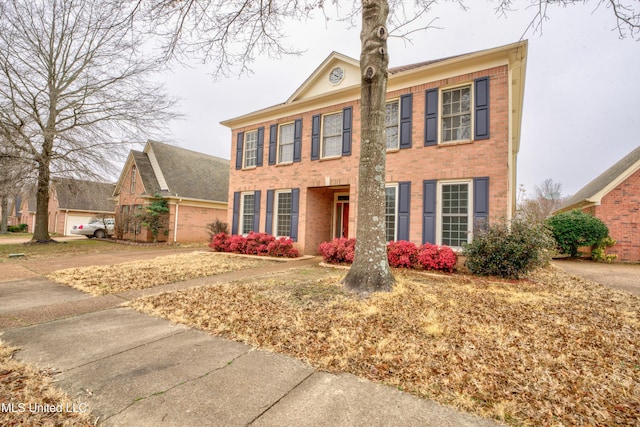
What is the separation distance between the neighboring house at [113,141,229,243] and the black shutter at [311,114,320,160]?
1001cm

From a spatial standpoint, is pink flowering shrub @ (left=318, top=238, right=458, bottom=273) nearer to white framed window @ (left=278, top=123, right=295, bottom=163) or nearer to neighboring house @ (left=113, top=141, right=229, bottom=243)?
white framed window @ (left=278, top=123, right=295, bottom=163)

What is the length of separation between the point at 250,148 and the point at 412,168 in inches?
311

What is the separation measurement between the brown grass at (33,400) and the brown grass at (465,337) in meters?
1.47

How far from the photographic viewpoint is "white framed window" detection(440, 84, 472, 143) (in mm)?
8586

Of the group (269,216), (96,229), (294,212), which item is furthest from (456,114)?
(96,229)

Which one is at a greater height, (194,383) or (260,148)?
(260,148)

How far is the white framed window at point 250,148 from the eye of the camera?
529 inches

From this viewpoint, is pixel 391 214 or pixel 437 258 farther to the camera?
pixel 391 214

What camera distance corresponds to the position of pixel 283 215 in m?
12.2

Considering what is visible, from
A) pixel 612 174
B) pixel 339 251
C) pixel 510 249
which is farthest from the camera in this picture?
pixel 612 174

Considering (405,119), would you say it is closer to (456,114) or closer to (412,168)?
(456,114)

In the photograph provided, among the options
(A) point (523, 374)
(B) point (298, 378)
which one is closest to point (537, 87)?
(A) point (523, 374)

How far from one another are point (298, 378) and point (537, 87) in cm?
1676

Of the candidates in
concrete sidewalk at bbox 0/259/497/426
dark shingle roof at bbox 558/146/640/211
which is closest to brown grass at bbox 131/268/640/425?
concrete sidewalk at bbox 0/259/497/426
